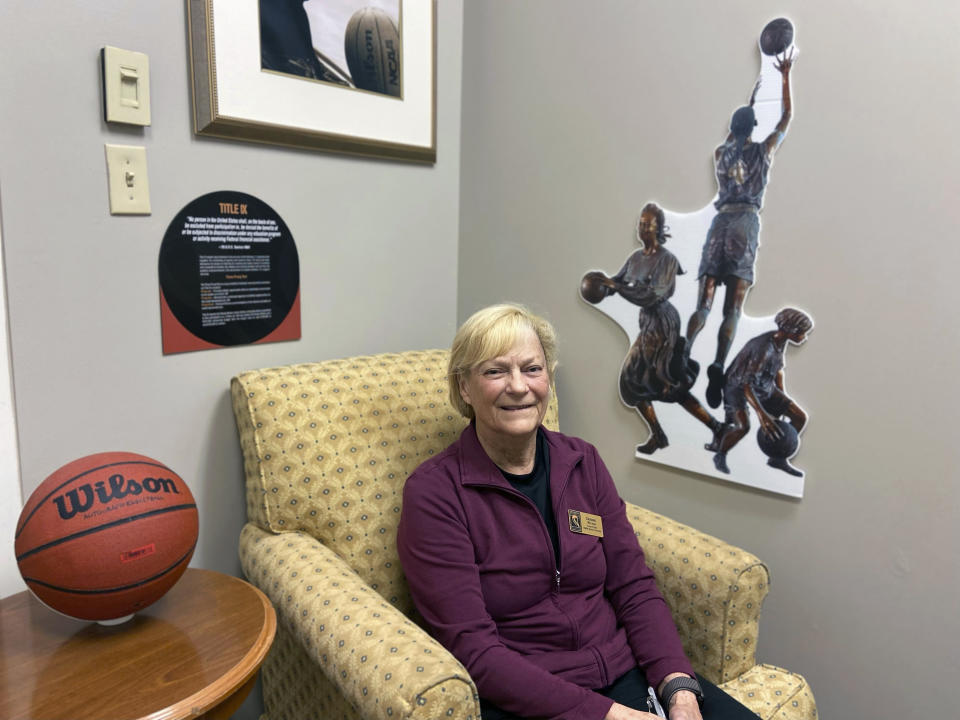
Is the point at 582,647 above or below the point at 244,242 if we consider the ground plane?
below

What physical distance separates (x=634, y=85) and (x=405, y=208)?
750 millimetres

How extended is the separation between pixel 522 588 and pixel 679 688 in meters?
0.36

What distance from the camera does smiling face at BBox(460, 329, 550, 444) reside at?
1.33m

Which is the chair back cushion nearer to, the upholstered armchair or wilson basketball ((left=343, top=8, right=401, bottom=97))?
the upholstered armchair

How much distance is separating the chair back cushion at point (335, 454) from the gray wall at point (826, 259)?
649mm

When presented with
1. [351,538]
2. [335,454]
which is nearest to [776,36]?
[335,454]

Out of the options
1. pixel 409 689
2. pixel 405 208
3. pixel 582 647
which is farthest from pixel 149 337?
pixel 582 647

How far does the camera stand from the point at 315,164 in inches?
66.8

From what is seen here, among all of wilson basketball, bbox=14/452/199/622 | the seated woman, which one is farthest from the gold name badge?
wilson basketball, bbox=14/452/199/622

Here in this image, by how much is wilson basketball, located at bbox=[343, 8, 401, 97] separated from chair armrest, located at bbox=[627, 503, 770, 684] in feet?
4.81

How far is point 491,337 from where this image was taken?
135 centimetres

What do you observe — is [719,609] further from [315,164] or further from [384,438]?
[315,164]

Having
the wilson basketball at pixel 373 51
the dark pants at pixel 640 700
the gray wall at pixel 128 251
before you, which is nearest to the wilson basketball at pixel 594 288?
the gray wall at pixel 128 251

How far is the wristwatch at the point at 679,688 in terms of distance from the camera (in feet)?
4.06
